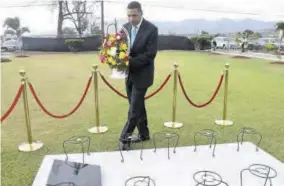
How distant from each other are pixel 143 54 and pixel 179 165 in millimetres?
1264

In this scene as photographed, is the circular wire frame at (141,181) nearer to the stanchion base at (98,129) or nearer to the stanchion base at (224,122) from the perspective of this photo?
the stanchion base at (98,129)

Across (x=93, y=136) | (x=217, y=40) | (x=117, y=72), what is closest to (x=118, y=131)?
(x=93, y=136)

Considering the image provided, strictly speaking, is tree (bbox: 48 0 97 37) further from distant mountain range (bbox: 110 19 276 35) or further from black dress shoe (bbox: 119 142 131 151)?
black dress shoe (bbox: 119 142 131 151)

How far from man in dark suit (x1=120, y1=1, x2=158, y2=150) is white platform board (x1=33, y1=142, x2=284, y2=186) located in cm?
50

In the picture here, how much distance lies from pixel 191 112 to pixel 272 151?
1.81 meters

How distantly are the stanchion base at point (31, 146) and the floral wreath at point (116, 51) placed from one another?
138 centimetres

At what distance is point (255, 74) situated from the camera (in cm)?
969

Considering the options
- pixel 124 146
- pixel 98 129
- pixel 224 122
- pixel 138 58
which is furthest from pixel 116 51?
pixel 224 122

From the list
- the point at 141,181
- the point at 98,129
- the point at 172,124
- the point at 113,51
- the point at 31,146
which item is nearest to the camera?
the point at 141,181

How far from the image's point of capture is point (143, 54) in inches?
128

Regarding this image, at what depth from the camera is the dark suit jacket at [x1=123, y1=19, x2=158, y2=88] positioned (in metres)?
3.23

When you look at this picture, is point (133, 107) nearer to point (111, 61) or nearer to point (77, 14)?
point (111, 61)

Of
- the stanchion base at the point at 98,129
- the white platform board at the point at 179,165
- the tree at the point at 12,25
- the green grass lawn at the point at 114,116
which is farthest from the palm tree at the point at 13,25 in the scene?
the white platform board at the point at 179,165

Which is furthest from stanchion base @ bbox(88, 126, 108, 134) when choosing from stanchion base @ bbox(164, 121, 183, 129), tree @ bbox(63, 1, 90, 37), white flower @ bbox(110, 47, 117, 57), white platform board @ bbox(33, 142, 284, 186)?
tree @ bbox(63, 1, 90, 37)
